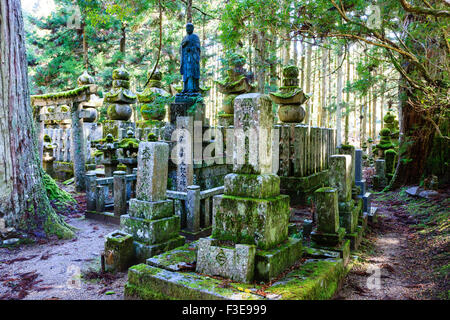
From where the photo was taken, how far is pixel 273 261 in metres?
3.25

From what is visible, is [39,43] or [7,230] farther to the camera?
[39,43]

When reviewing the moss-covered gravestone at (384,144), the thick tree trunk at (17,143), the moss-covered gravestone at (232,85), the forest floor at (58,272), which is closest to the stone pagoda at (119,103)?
the moss-covered gravestone at (232,85)

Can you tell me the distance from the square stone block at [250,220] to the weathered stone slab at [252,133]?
378mm

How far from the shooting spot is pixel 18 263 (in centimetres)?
477

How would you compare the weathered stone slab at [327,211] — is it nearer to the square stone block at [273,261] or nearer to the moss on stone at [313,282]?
the moss on stone at [313,282]

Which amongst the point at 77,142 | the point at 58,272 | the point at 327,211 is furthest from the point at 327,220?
the point at 77,142

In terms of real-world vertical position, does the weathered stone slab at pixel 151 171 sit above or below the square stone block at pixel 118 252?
above

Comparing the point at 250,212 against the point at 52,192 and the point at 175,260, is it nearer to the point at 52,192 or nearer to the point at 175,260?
the point at 175,260

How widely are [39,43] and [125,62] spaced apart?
484 centimetres

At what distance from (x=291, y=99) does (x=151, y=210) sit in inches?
225

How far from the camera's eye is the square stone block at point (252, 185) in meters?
3.41

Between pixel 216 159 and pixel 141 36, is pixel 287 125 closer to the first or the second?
pixel 216 159

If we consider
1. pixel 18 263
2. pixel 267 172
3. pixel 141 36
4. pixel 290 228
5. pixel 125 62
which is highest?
pixel 141 36
